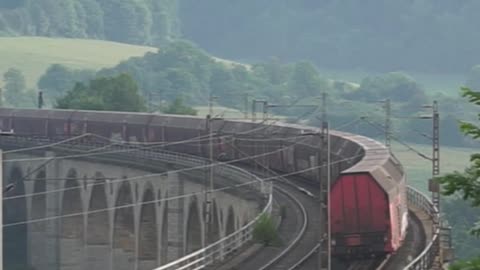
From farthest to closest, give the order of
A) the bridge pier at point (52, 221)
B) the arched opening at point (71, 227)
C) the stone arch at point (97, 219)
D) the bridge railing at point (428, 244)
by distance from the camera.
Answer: the bridge pier at point (52, 221)
the arched opening at point (71, 227)
the stone arch at point (97, 219)
the bridge railing at point (428, 244)

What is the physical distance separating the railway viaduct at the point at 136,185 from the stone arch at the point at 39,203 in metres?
0.09

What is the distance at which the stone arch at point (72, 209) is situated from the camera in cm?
9319

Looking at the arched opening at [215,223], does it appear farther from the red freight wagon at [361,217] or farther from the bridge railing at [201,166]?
the red freight wagon at [361,217]

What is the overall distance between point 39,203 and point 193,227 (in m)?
29.6

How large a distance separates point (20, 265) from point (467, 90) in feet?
265

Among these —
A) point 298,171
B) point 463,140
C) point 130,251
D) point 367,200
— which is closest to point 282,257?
point 367,200

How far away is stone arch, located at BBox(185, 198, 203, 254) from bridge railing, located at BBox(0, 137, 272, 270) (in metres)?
2.10

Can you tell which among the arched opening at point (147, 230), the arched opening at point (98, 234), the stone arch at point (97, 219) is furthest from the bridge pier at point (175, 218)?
the stone arch at point (97, 219)

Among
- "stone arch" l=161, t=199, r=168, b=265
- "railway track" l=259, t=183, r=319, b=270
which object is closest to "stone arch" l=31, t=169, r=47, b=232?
"stone arch" l=161, t=199, r=168, b=265

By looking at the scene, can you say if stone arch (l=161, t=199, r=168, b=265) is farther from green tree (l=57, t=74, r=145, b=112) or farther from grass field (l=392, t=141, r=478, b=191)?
green tree (l=57, t=74, r=145, b=112)

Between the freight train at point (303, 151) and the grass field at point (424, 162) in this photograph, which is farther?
the grass field at point (424, 162)

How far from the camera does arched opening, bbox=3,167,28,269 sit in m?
98.8

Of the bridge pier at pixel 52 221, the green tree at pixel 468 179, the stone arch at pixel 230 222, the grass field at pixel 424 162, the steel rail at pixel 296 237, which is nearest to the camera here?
the green tree at pixel 468 179

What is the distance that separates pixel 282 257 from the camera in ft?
141
